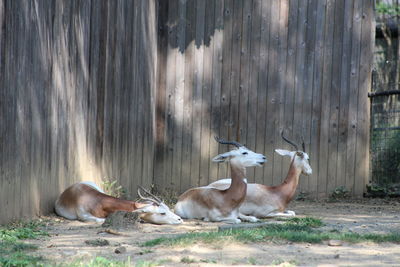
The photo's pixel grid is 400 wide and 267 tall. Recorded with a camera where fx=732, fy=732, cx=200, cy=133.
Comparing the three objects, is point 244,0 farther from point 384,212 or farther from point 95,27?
point 384,212

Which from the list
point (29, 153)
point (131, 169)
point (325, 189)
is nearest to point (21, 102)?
point (29, 153)

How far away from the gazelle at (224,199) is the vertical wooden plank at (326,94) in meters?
2.45

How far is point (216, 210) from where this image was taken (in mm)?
9148

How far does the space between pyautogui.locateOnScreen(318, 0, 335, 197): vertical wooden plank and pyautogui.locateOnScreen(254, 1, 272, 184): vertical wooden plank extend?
2.75 feet

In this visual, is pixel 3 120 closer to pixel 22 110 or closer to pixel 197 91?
pixel 22 110

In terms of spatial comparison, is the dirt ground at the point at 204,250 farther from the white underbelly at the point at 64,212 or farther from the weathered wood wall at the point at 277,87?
the weathered wood wall at the point at 277,87

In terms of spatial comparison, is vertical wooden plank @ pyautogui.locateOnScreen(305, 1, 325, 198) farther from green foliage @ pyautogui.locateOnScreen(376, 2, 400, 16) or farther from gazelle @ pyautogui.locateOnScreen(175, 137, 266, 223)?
green foliage @ pyautogui.locateOnScreen(376, 2, 400, 16)

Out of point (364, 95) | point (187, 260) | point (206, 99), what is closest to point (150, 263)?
point (187, 260)

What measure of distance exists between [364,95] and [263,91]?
5.28 ft

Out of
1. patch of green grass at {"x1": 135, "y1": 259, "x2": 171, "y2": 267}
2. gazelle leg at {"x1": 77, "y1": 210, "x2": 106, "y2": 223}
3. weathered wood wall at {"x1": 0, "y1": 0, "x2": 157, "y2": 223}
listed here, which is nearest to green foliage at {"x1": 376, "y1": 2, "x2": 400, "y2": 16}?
weathered wood wall at {"x1": 0, "y1": 0, "x2": 157, "y2": 223}

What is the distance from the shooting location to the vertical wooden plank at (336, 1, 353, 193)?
11.6m

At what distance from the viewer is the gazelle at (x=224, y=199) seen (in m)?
9.16

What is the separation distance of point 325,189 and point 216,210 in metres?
3.01

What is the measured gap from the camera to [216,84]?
1167 cm
